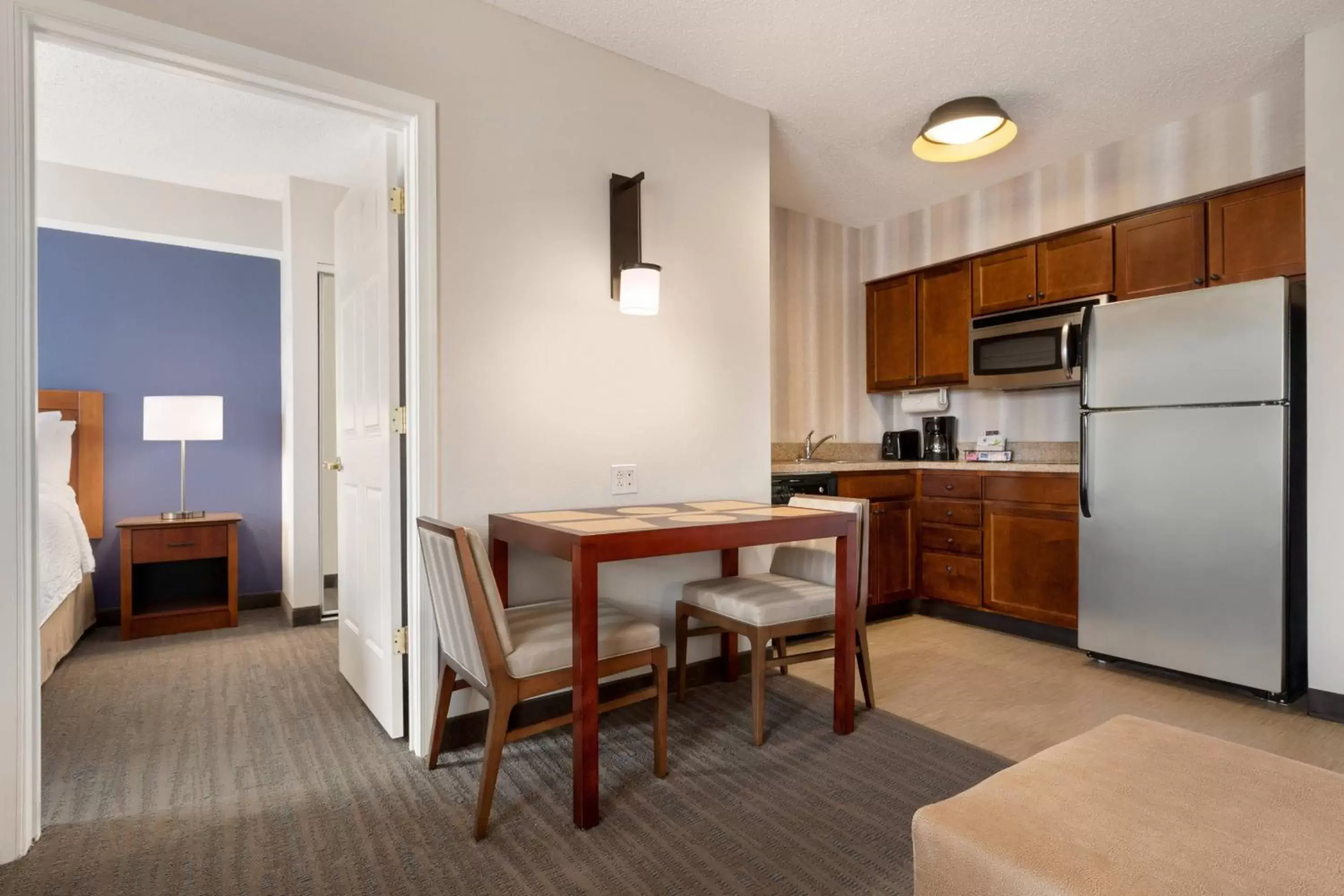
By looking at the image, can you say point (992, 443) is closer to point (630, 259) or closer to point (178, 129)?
point (630, 259)

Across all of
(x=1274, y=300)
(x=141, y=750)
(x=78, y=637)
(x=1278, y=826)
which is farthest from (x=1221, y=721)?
(x=78, y=637)

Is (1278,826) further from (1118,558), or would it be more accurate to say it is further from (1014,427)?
(1014,427)

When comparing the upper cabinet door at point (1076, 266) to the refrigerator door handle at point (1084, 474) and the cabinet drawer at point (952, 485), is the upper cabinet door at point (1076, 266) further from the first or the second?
the cabinet drawer at point (952, 485)

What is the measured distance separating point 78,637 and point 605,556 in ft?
11.1

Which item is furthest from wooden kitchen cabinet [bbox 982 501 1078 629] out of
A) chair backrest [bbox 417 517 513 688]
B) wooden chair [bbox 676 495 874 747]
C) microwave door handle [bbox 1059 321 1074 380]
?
chair backrest [bbox 417 517 513 688]

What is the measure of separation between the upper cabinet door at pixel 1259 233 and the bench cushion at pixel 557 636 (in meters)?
3.00

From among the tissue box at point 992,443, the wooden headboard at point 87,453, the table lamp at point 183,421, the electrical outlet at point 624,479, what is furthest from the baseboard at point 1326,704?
the wooden headboard at point 87,453

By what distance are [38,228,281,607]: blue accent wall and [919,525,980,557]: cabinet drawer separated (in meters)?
4.05

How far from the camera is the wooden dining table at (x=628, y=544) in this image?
1.81 meters

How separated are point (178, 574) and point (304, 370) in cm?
148

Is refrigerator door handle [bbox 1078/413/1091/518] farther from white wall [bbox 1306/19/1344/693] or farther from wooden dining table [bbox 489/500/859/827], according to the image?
wooden dining table [bbox 489/500/859/827]

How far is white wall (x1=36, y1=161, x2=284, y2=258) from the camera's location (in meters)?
3.78

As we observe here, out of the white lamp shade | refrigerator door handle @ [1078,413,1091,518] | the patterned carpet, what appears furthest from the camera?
the white lamp shade

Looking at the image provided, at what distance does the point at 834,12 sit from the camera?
2418 mm
